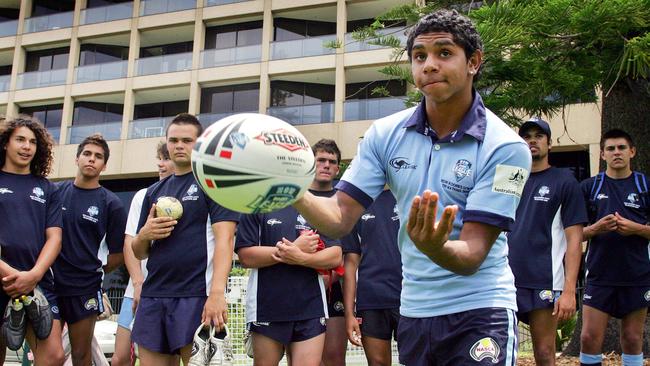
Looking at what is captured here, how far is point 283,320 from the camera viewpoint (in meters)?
4.57

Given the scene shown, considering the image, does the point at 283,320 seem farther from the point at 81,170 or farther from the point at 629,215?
the point at 629,215

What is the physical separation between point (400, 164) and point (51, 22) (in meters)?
31.2

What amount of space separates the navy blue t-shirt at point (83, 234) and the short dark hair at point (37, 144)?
401 mm

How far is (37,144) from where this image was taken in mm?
5426

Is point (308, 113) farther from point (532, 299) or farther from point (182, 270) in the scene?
point (182, 270)

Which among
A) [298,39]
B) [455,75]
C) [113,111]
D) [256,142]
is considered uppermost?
[298,39]

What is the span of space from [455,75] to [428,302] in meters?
0.99

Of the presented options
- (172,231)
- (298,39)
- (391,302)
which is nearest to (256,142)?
(172,231)

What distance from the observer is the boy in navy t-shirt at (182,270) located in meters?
4.24

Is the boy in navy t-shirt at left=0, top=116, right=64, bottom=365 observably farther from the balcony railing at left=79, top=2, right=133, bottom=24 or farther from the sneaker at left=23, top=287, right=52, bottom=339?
the balcony railing at left=79, top=2, right=133, bottom=24

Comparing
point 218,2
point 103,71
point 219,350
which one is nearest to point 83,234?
point 219,350

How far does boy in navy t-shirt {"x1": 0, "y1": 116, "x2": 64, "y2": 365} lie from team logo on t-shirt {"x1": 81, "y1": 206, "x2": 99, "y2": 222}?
60 centimetres

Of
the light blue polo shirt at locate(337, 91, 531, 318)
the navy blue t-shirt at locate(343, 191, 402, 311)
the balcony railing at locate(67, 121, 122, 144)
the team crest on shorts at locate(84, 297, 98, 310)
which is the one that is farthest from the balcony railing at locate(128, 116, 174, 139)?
the light blue polo shirt at locate(337, 91, 531, 318)

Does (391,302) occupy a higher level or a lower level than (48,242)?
lower
